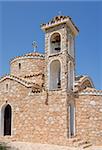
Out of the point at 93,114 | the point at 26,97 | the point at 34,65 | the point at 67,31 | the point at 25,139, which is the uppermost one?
the point at 67,31

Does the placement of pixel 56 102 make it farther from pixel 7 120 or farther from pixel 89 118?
pixel 7 120

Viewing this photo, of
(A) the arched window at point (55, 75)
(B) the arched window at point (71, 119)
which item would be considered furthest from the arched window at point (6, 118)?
(B) the arched window at point (71, 119)

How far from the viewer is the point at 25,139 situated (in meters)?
15.3

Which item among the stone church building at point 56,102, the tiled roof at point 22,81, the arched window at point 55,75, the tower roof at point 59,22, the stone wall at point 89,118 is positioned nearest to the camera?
the stone church building at point 56,102

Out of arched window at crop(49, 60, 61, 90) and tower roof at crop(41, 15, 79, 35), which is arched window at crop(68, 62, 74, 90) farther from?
tower roof at crop(41, 15, 79, 35)

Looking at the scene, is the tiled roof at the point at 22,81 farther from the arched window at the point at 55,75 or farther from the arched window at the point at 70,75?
the arched window at the point at 70,75

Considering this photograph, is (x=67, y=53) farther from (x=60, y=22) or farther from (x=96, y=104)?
(x=96, y=104)

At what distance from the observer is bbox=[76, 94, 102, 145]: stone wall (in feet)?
49.1

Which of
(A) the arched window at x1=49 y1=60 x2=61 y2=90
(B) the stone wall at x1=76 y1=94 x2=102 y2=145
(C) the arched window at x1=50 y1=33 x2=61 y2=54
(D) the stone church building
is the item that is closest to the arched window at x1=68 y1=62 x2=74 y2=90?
(D) the stone church building

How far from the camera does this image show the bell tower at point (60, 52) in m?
14.9

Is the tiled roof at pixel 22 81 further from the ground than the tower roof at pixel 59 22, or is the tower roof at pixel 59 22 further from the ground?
the tower roof at pixel 59 22

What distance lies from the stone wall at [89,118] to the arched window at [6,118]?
5.20m

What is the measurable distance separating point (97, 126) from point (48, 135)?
3.14m

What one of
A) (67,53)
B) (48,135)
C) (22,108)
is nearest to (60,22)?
(67,53)
